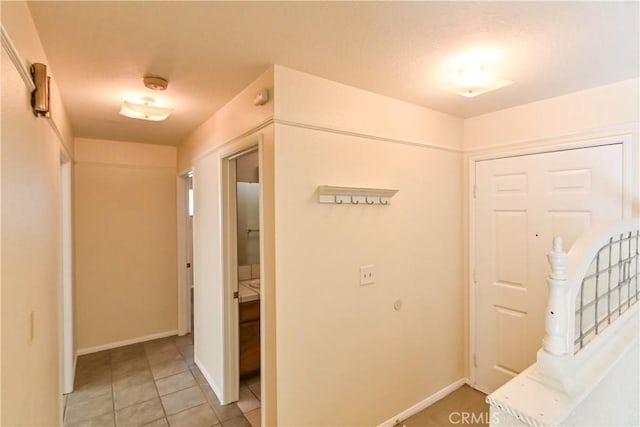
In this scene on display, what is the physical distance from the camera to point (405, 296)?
8.27 ft

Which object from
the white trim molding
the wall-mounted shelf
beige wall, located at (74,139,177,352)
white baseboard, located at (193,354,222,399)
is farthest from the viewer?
beige wall, located at (74,139,177,352)

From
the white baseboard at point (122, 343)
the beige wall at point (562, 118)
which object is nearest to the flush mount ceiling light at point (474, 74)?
the beige wall at point (562, 118)

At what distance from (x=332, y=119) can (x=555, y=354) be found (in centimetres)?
163

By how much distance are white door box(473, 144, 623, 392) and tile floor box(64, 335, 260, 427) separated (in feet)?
6.83

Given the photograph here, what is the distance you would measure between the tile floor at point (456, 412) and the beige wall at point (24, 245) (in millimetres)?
2314

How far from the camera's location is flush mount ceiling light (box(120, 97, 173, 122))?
7.16ft

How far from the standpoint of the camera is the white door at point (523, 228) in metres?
2.23

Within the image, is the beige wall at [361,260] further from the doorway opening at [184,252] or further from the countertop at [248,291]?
the doorway opening at [184,252]

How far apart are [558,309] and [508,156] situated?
176 centimetres

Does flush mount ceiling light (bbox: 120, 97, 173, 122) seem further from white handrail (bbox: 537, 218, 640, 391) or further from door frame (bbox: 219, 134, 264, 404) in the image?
white handrail (bbox: 537, 218, 640, 391)

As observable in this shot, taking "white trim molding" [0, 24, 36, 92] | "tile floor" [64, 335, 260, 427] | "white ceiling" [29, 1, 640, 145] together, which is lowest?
"tile floor" [64, 335, 260, 427]

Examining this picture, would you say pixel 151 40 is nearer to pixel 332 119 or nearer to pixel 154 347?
pixel 332 119

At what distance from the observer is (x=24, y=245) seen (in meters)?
1.26

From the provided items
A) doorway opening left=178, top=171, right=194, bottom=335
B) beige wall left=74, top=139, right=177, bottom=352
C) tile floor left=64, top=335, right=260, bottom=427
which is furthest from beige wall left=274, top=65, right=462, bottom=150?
beige wall left=74, top=139, right=177, bottom=352
